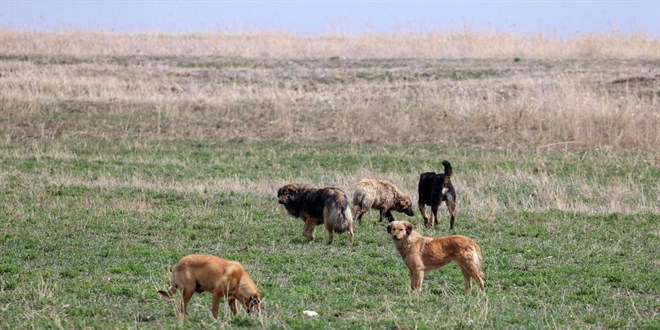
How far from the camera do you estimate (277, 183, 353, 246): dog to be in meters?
12.4

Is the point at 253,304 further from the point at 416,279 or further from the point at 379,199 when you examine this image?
the point at 379,199

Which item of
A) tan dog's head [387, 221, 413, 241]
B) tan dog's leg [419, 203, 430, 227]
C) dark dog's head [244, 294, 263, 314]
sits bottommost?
tan dog's leg [419, 203, 430, 227]

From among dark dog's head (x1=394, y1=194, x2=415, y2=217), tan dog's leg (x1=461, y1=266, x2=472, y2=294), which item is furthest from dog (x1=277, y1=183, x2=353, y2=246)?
tan dog's leg (x1=461, y1=266, x2=472, y2=294)

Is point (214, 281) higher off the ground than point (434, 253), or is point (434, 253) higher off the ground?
point (214, 281)

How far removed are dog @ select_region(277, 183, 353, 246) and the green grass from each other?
0.26 m

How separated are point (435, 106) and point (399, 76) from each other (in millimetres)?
5454

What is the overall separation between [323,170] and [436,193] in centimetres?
541

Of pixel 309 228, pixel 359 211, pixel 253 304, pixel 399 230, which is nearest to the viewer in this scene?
pixel 253 304

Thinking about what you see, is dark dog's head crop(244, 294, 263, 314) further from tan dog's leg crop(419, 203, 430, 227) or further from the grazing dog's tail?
tan dog's leg crop(419, 203, 430, 227)

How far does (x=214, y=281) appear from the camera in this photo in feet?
26.5

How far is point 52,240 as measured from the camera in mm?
12312

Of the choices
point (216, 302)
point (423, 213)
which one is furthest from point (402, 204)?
point (216, 302)

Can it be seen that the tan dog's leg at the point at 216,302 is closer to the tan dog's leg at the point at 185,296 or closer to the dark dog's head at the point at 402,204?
the tan dog's leg at the point at 185,296

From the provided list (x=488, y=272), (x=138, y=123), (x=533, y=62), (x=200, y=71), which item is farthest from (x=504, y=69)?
(x=488, y=272)
